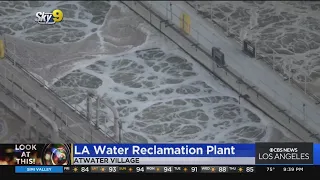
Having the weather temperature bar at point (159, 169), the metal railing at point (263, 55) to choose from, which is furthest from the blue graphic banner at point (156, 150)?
the metal railing at point (263, 55)

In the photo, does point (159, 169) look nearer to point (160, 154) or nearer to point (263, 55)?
point (160, 154)

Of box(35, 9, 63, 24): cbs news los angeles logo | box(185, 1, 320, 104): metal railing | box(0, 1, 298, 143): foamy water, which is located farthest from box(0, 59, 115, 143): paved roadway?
box(185, 1, 320, 104): metal railing

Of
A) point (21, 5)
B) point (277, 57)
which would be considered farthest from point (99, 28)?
point (277, 57)

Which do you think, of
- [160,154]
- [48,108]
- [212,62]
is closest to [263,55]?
[212,62]

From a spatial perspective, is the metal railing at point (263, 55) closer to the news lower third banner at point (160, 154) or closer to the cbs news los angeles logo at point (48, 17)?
the news lower third banner at point (160, 154)

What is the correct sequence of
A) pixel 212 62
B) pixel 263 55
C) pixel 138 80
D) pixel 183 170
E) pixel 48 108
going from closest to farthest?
pixel 183 170, pixel 48 108, pixel 138 80, pixel 212 62, pixel 263 55

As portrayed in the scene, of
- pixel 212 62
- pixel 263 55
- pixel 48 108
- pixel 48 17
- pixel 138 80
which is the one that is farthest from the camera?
pixel 263 55

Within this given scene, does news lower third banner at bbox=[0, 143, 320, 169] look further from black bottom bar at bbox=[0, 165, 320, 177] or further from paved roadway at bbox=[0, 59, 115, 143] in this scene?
paved roadway at bbox=[0, 59, 115, 143]
